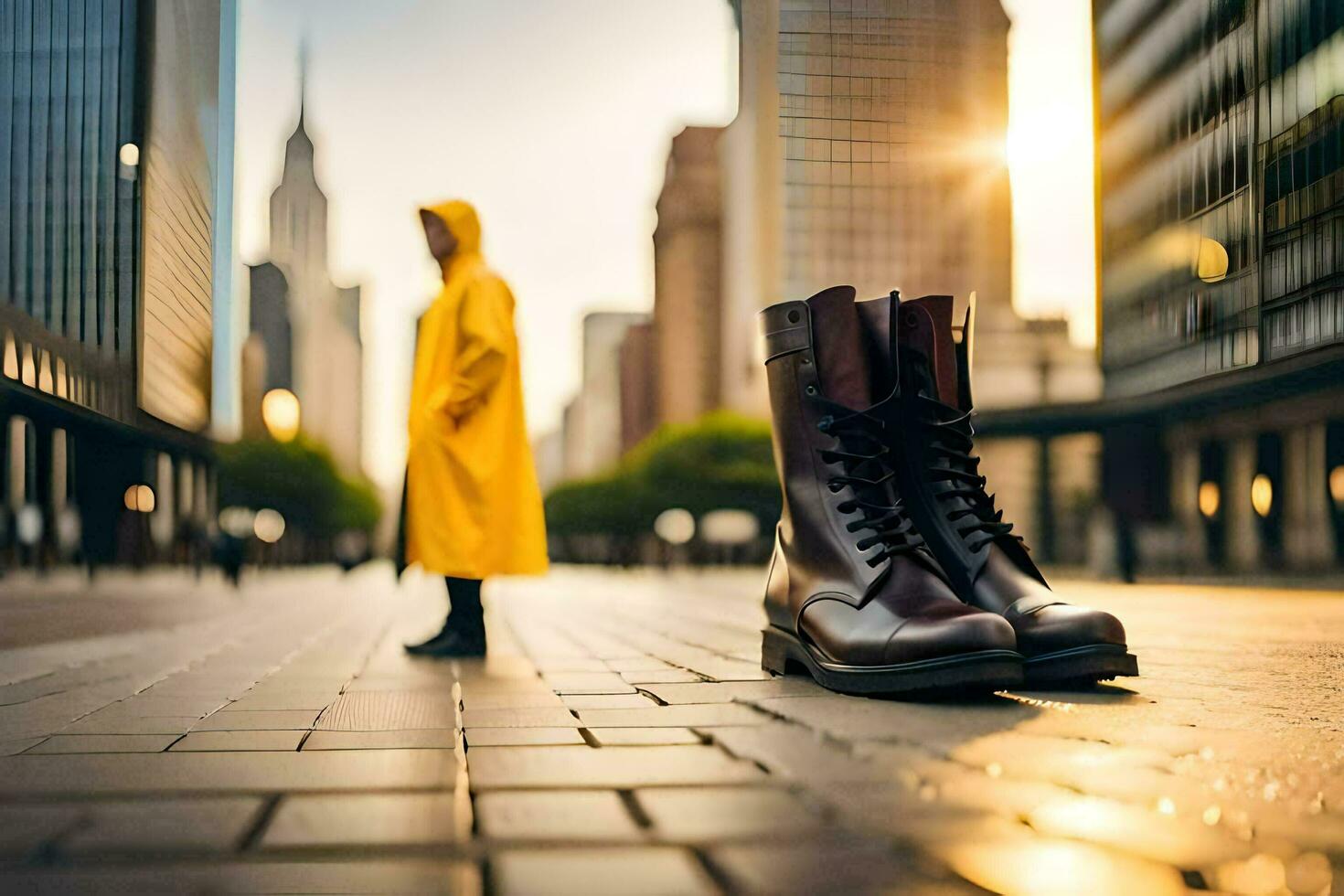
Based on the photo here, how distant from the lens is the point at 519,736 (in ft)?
7.70

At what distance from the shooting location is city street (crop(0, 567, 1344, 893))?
1.31 m

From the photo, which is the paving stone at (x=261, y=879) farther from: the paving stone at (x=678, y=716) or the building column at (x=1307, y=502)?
the building column at (x=1307, y=502)

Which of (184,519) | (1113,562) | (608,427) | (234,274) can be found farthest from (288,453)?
(608,427)

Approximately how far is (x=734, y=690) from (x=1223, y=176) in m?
1.80

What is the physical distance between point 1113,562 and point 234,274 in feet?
65.3

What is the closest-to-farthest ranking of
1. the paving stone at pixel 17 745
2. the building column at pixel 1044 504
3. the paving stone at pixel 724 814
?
the paving stone at pixel 724 814
the paving stone at pixel 17 745
the building column at pixel 1044 504

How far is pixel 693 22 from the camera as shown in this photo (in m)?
3.34

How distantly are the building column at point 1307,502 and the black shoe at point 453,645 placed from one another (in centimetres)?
1550

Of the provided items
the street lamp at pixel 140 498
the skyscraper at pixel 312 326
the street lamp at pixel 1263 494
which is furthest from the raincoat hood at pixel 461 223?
the skyscraper at pixel 312 326

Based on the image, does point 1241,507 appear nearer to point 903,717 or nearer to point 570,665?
point 570,665

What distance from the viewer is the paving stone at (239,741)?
2213 mm

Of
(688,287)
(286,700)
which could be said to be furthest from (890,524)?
(688,287)

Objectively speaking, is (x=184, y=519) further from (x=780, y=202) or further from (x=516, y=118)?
(x=780, y=202)

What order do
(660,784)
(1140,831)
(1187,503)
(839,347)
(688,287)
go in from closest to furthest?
(1140,831), (660,784), (839,347), (1187,503), (688,287)
